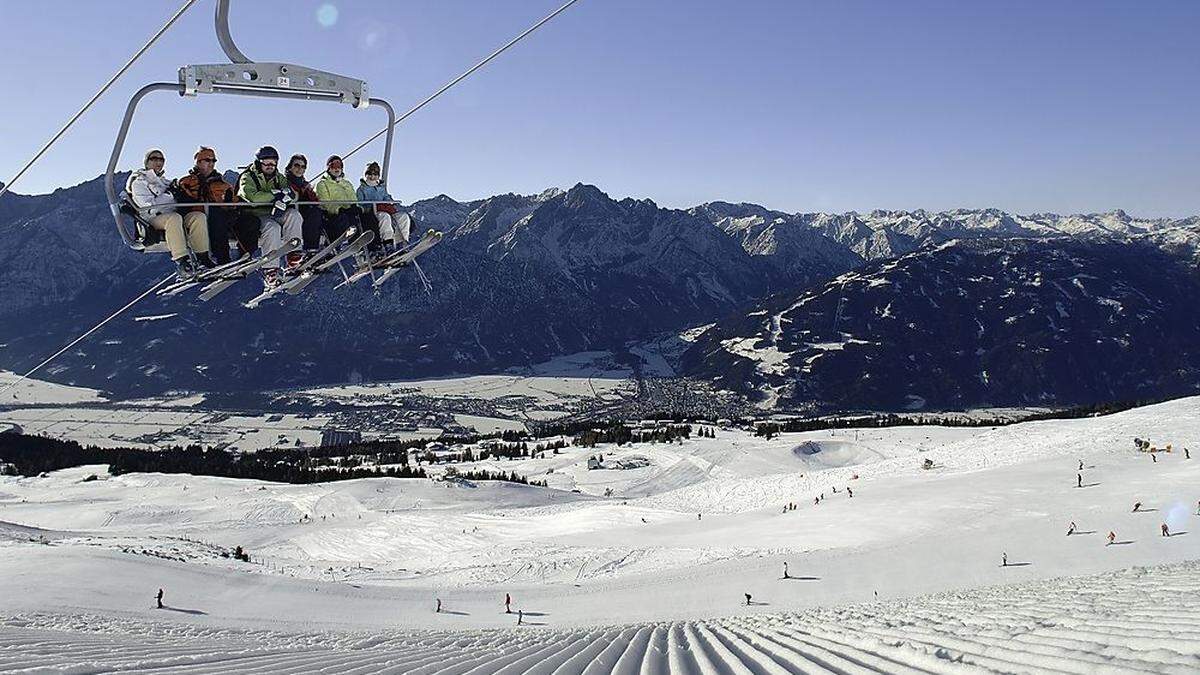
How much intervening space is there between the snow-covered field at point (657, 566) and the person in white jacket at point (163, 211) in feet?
20.2

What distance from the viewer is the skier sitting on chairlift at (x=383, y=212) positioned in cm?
1395

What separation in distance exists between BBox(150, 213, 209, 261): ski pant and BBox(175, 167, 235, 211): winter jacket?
342 millimetres

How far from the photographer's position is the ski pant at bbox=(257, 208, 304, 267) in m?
12.7

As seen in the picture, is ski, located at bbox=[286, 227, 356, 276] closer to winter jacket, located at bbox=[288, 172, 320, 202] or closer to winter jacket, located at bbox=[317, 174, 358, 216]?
winter jacket, located at bbox=[317, 174, 358, 216]

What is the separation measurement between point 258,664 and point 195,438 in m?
170

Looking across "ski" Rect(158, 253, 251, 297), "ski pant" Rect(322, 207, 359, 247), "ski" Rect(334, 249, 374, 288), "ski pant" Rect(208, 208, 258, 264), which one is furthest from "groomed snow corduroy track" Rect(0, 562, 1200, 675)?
"ski pant" Rect(322, 207, 359, 247)

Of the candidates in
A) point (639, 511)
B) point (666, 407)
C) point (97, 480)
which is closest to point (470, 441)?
point (97, 480)

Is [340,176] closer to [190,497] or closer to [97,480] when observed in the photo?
[190,497]

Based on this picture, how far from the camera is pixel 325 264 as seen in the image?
14266 millimetres

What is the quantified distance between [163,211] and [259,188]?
5.36ft

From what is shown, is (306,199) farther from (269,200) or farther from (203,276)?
(203,276)

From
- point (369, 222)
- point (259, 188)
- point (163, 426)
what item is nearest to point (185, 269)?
point (259, 188)

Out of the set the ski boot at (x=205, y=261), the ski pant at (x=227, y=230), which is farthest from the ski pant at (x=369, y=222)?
the ski boot at (x=205, y=261)

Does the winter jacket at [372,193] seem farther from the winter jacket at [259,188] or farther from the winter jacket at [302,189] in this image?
the winter jacket at [259,188]
